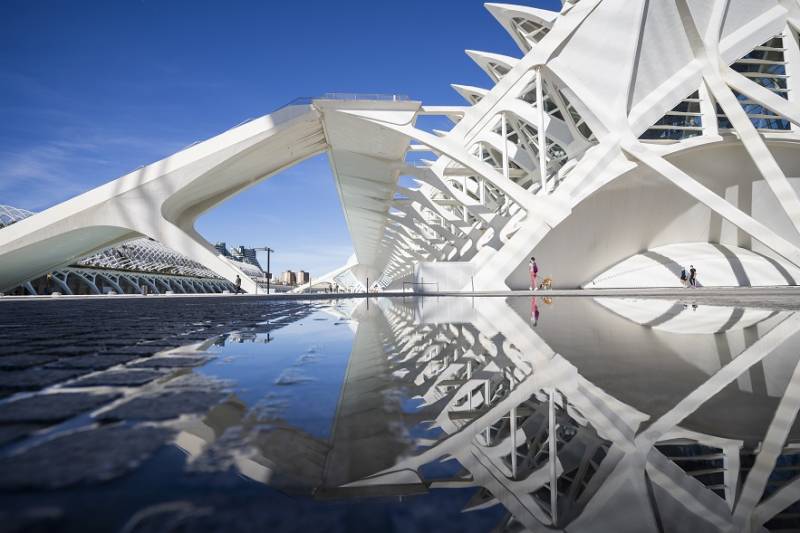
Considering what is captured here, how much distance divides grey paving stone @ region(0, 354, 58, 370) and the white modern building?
12.5 metres

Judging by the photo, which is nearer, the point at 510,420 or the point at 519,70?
the point at 510,420

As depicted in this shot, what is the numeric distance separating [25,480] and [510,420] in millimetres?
1185

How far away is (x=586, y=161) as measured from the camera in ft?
46.6

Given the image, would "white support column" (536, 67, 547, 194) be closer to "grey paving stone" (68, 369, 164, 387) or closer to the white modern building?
the white modern building

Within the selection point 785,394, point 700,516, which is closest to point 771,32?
point 785,394

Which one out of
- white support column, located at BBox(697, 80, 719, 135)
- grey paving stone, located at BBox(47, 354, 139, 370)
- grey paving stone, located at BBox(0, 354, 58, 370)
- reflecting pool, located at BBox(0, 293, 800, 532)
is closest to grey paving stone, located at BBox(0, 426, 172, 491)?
reflecting pool, located at BBox(0, 293, 800, 532)

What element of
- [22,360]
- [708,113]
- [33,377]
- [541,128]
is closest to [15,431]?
[33,377]

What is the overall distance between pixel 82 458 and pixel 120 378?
1172 mm

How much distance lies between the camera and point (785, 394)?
1.64 m

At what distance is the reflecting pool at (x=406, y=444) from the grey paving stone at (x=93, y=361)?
30 mm

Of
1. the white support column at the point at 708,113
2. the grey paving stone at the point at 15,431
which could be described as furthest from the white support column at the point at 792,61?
the grey paving stone at the point at 15,431

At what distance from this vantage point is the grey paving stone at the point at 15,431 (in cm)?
115

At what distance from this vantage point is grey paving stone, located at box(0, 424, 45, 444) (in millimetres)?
1150

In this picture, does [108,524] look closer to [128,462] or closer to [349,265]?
[128,462]
